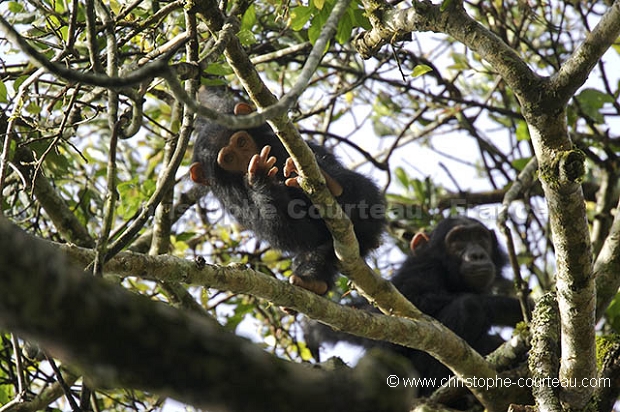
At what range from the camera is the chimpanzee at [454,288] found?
22.5ft

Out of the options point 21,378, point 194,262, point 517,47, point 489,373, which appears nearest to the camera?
point 194,262

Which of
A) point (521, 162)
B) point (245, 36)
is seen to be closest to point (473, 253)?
point (521, 162)

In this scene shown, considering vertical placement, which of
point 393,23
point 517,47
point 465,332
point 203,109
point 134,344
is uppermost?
point 517,47

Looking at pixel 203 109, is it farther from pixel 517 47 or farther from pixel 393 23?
pixel 517 47

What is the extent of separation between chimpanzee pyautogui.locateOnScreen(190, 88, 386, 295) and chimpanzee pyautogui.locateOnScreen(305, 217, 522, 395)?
1140mm

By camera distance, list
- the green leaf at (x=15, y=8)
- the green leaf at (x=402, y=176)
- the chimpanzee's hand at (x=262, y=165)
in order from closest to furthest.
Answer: the green leaf at (x=15, y=8) < the chimpanzee's hand at (x=262, y=165) < the green leaf at (x=402, y=176)

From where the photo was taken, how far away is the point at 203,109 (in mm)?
2354

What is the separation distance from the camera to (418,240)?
7.98 meters

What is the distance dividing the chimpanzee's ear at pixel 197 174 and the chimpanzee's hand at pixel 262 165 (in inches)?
30.6

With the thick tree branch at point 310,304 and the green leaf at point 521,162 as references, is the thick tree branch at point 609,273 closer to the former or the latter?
the thick tree branch at point 310,304

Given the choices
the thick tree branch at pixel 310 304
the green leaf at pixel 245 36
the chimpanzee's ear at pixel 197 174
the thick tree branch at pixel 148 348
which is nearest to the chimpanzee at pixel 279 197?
the chimpanzee's ear at pixel 197 174

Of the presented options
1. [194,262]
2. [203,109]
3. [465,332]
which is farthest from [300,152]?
[465,332]

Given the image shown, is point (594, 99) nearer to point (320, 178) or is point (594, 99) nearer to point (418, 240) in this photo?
point (418, 240)

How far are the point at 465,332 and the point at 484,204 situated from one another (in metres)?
2.27
